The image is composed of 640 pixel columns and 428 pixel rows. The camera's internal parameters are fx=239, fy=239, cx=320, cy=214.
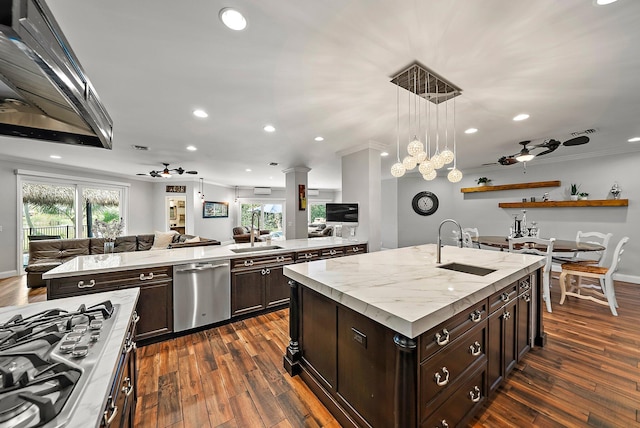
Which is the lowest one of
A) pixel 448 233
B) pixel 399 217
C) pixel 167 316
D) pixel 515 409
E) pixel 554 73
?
pixel 515 409

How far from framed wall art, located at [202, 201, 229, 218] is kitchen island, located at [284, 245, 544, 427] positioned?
7900 millimetres

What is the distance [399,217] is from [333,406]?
6.39m

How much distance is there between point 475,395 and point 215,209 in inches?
365

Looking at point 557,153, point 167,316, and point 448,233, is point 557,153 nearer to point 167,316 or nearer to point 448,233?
point 448,233

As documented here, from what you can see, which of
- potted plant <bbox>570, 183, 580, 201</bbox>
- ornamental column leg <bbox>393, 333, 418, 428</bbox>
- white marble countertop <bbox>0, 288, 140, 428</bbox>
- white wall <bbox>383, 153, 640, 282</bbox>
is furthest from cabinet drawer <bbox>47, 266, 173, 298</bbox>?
potted plant <bbox>570, 183, 580, 201</bbox>

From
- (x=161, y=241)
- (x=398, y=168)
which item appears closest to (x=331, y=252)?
(x=398, y=168)

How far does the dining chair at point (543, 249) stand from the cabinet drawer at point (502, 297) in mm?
1615

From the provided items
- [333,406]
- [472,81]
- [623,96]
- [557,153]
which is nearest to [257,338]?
[333,406]

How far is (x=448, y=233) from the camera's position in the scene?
734cm

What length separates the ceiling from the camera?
1427mm

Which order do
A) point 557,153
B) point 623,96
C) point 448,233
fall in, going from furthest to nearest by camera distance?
point 448,233 → point 557,153 → point 623,96

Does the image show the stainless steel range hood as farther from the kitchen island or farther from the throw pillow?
the throw pillow

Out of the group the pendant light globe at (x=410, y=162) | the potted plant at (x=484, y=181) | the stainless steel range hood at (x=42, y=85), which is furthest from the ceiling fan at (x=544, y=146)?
the stainless steel range hood at (x=42, y=85)

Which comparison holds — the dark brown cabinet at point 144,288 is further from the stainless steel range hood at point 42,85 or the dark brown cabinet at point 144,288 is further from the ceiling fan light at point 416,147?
→ the ceiling fan light at point 416,147
